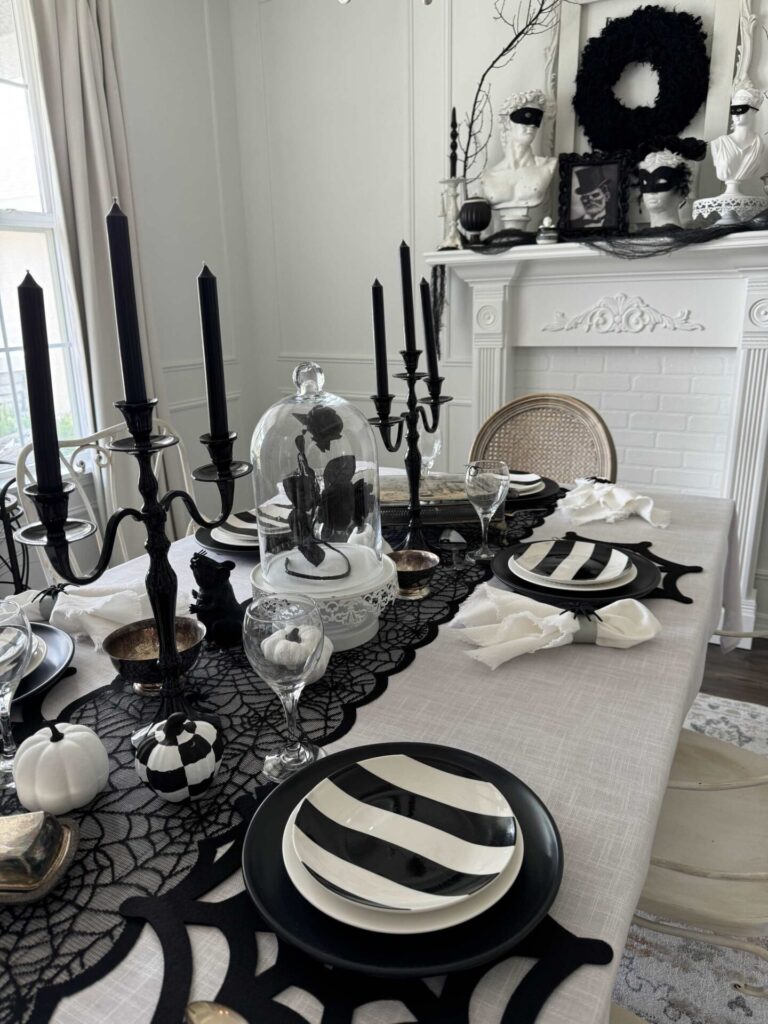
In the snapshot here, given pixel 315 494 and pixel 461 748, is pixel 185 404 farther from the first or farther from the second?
pixel 461 748

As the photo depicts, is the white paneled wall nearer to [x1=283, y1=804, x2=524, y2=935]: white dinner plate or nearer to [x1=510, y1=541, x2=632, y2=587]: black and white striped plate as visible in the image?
[x1=510, y1=541, x2=632, y2=587]: black and white striped plate

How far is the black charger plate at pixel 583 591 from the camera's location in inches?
45.6

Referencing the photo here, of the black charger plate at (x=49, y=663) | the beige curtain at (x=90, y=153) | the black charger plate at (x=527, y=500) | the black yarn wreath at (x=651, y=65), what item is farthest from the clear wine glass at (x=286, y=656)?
the black yarn wreath at (x=651, y=65)

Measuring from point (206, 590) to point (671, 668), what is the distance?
0.67 meters

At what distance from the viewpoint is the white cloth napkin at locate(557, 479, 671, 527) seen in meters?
1.56

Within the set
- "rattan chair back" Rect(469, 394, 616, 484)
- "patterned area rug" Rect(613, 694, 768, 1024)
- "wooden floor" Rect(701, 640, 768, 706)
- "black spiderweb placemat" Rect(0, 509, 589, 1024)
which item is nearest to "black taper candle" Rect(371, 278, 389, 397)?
"black spiderweb placemat" Rect(0, 509, 589, 1024)

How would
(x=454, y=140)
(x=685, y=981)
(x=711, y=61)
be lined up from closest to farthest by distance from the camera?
1. (x=685, y=981)
2. (x=711, y=61)
3. (x=454, y=140)

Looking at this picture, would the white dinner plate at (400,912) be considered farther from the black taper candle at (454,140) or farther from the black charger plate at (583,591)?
the black taper candle at (454,140)

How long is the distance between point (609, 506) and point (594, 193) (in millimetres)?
1477

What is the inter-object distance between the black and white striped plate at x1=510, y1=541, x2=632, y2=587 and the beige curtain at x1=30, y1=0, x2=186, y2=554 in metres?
1.67

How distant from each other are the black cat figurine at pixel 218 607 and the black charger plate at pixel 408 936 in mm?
394

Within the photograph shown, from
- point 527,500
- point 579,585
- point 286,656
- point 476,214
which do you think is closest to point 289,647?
point 286,656

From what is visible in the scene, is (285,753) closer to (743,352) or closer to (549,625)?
(549,625)

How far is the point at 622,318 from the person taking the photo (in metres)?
2.65
